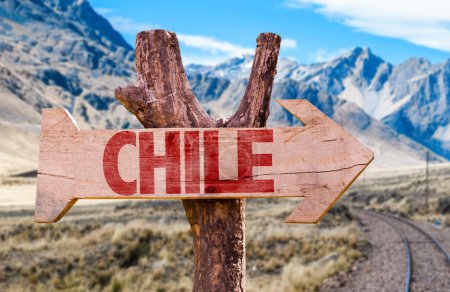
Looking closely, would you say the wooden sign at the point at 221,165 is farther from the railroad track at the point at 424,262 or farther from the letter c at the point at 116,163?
the railroad track at the point at 424,262

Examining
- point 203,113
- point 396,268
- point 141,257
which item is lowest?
point 396,268

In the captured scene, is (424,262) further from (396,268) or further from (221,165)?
(221,165)

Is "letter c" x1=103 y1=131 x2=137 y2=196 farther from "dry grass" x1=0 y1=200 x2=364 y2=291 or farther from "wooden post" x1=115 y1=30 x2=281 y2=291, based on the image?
"dry grass" x1=0 y1=200 x2=364 y2=291

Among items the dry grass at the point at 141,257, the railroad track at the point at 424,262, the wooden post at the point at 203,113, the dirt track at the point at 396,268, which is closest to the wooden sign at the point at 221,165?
the wooden post at the point at 203,113

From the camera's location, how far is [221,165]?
298 cm

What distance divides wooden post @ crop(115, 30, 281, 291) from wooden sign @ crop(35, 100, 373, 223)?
0.58 feet

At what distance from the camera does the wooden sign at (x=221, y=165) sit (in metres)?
2.97

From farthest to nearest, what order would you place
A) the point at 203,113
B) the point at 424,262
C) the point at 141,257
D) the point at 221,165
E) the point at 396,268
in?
1. the point at 424,262
2. the point at 141,257
3. the point at 396,268
4. the point at 203,113
5. the point at 221,165

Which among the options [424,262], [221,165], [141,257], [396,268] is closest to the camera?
[221,165]

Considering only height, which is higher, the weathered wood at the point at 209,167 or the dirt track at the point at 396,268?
the weathered wood at the point at 209,167

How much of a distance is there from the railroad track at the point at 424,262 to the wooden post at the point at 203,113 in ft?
27.6

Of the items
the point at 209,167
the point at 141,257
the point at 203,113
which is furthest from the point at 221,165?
the point at 141,257

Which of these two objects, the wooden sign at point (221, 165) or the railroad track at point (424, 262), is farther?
the railroad track at point (424, 262)

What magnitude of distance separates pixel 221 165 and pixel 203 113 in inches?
17.5
